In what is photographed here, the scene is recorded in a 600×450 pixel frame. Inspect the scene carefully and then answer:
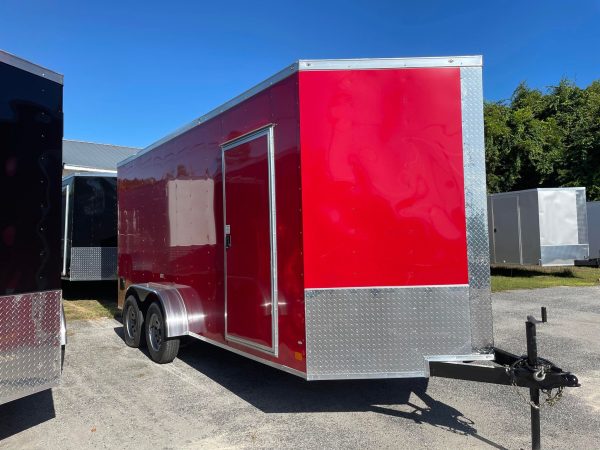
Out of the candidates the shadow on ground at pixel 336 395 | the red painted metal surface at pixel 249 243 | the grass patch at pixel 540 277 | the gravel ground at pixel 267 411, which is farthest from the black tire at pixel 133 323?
the grass patch at pixel 540 277

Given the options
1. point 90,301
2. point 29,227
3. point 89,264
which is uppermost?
point 29,227

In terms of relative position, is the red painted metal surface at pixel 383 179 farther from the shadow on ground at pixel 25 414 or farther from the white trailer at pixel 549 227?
the white trailer at pixel 549 227

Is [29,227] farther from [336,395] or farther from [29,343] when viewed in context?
[336,395]

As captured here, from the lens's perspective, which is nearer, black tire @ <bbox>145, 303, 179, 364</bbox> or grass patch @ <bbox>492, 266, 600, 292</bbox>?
black tire @ <bbox>145, 303, 179, 364</bbox>

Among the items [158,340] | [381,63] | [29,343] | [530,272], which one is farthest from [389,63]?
[530,272]

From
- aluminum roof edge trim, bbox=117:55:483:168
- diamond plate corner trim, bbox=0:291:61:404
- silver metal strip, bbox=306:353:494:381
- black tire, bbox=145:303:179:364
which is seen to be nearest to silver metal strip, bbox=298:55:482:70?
aluminum roof edge trim, bbox=117:55:483:168

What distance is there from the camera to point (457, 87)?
3775 mm

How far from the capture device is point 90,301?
11664 millimetres

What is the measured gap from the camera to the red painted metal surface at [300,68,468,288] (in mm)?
3756

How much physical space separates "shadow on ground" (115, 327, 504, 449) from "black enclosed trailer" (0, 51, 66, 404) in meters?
2.00

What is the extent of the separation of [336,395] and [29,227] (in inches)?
123

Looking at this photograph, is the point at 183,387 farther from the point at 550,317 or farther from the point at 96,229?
the point at 550,317

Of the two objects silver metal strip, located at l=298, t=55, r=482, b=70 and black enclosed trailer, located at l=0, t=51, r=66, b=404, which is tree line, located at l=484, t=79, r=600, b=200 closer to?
silver metal strip, located at l=298, t=55, r=482, b=70

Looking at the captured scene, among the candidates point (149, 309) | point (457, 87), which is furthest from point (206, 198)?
point (457, 87)
